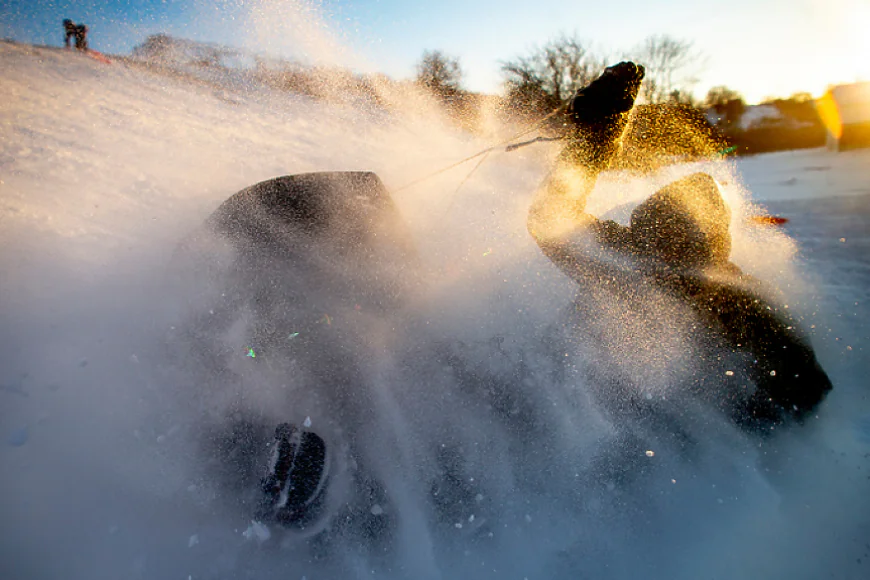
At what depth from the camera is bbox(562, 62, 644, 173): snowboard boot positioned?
2.54 metres

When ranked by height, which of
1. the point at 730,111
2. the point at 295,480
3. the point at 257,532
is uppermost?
the point at 730,111

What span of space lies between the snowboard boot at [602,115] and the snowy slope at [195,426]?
3.49 feet

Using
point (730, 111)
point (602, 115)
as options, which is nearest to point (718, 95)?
point (730, 111)

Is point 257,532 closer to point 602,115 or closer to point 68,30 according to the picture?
point 602,115

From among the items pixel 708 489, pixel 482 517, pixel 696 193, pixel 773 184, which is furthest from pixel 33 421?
pixel 773 184

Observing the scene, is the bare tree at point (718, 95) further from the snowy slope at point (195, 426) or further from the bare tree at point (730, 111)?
the snowy slope at point (195, 426)

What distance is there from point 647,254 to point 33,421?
3856 mm

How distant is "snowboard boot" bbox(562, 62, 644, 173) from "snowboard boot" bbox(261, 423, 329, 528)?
2.69 meters

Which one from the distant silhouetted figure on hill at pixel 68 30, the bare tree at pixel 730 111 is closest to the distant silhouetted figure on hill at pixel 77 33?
the distant silhouetted figure on hill at pixel 68 30

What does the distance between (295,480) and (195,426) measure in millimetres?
635

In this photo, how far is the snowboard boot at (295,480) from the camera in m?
2.03

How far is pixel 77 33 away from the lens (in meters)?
4.36

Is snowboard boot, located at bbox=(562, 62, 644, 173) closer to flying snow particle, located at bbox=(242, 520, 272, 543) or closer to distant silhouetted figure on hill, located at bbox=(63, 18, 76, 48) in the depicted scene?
flying snow particle, located at bbox=(242, 520, 272, 543)

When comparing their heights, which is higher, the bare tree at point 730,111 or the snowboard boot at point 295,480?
the bare tree at point 730,111
